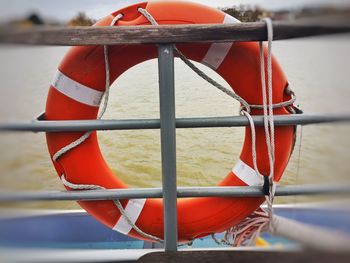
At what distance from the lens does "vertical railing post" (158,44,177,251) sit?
3.37 feet

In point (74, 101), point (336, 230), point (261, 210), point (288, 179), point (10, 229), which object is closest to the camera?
point (336, 230)

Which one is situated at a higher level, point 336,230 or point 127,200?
point 336,230

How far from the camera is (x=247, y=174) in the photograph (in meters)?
1.25

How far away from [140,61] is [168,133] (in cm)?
28

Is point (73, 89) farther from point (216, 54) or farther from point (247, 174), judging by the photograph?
point (247, 174)

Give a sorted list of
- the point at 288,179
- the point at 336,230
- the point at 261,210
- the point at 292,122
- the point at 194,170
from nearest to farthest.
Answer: the point at 336,230, the point at 292,122, the point at 261,210, the point at 288,179, the point at 194,170

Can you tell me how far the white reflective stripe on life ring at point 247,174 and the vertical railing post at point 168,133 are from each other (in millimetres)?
269

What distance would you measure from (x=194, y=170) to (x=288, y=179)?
1.20 m

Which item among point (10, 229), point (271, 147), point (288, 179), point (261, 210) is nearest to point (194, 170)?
point (288, 179)

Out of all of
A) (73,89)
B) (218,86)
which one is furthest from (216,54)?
(73,89)

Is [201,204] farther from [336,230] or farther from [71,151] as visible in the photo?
[336,230]

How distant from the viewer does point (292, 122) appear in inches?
42.4

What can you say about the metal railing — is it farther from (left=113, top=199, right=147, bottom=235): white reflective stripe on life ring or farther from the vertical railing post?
(left=113, top=199, right=147, bottom=235): white reflective stripe on life ring

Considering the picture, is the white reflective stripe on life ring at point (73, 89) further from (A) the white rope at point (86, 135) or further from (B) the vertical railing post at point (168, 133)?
(B) the vertical railing post at point (168, 133)
